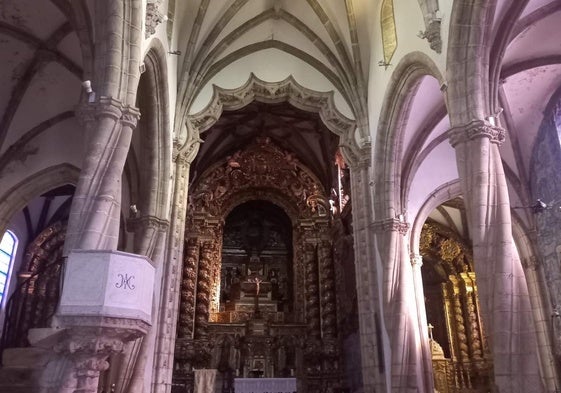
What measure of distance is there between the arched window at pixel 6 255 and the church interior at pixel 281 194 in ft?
0.27

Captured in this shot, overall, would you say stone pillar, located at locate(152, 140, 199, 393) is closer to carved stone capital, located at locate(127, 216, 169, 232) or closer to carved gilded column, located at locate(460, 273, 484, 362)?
carved stone capital, located at locate(127, 216, 169, 232)

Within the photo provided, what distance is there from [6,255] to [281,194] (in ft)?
34.6

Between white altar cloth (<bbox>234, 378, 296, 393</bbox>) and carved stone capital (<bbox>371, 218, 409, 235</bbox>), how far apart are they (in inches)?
192

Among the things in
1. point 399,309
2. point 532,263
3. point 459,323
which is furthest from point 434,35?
point 459,323

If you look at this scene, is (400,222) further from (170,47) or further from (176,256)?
(170,47)

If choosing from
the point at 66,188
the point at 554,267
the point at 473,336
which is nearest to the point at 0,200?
→ the point at 66,188

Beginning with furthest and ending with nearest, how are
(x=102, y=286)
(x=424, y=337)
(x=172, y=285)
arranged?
(x=424, y=337), (x=172, y=285), (x=102, y=286)

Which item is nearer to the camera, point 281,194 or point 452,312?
point 452,312

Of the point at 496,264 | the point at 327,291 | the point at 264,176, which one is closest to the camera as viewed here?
the point at 496,264

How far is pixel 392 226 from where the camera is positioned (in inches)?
465

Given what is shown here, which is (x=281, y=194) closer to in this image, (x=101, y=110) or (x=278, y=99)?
(x=278, y=99)

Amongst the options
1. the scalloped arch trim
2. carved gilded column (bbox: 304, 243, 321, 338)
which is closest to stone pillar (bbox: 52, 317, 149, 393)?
the scalloped arch trim

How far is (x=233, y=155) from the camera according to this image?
20.7m

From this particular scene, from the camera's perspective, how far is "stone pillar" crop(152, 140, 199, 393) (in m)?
10.5
